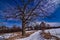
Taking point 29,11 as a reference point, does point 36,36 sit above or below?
below

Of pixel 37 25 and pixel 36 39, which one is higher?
pixel 37 25

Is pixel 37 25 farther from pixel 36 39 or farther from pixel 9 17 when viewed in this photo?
pixel 9 17

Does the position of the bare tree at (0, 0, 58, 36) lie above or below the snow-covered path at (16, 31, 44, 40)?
above

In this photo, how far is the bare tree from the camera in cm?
200

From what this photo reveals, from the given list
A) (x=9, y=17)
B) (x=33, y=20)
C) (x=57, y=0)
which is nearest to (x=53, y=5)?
(x=57, y=0)

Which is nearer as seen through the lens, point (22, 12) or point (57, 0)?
point (22, 12)

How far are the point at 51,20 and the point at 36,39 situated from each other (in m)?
0.38

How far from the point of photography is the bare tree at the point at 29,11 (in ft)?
6.56

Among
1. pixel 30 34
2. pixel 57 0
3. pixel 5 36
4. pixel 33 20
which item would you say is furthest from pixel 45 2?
pixel 5 36

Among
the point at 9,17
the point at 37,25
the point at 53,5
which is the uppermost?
the point at 53,5

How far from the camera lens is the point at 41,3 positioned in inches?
81.7

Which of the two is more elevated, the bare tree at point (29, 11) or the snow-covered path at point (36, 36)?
the bare tree at point (29, 11)

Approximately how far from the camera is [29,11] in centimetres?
203

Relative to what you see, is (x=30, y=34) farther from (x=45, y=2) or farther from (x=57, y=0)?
(x=57, y=0)
